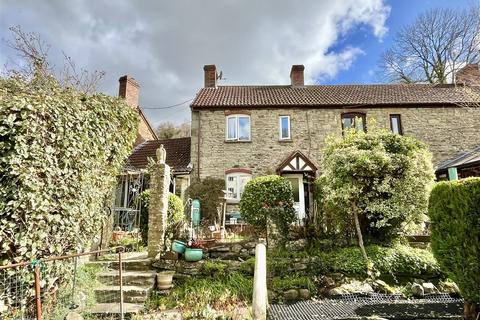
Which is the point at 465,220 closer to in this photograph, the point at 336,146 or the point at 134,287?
the point at 336,146

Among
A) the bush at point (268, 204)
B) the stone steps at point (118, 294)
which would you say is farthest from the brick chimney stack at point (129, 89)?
the stone steps at point (118, 294)

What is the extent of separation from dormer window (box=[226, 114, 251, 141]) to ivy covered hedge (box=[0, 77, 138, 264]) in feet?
31.7

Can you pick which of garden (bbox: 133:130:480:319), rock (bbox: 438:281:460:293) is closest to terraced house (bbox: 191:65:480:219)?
garden (bbox: 133:130:480:319)

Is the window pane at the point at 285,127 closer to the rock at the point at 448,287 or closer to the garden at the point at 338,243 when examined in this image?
the garden at the point at 338,243

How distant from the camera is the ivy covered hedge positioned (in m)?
3.70

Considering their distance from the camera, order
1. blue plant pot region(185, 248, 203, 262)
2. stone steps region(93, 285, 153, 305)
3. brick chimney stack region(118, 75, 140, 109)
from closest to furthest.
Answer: stone steps region(93, 285, 153, 305) → blue plant pot region(185, 248, 203, 262) → brick chimney stack region(118, 75, 140, 109)

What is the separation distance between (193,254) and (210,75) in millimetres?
13656

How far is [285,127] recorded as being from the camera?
15188 mm

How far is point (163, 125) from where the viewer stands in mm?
30406

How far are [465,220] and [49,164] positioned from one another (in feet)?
18.9

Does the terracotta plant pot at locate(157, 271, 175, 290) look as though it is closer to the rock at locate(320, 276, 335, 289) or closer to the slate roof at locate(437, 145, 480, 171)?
the rock at locate(320, 276, 335, 289)

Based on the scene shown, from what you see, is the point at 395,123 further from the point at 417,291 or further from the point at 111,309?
the point at 111,309

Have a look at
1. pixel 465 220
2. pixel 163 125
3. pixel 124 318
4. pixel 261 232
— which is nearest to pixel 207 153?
pixel 261 232

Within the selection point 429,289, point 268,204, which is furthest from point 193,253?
point 429,289
